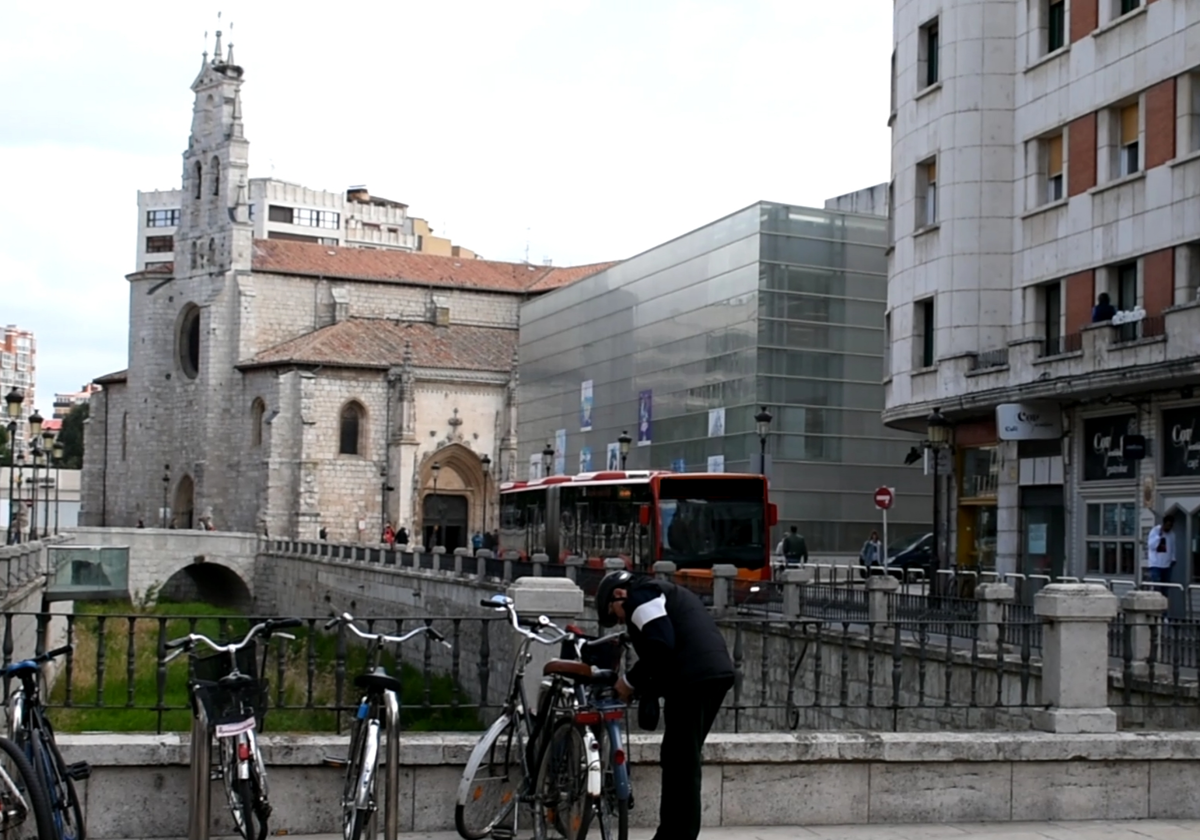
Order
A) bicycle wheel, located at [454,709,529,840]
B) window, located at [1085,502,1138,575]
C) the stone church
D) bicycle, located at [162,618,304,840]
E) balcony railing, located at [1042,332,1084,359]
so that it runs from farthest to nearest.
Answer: the stone church
balcony railing, located at [1042,332,1084,359]
window, located at [1085,502,1138,575]
bicycle wheel, located at [454,709,529,840]
bicycle, located at [162,618,304,840]

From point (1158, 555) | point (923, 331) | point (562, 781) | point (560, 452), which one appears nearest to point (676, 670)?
point (562, 781)

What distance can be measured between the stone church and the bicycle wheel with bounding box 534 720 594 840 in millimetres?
62165

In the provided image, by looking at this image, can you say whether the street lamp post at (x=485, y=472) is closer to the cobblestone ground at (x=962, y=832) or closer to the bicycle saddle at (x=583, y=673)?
the cobblestone ground at (x=962, y=832)

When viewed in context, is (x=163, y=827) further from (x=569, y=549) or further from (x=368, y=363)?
(x=368, y=363)

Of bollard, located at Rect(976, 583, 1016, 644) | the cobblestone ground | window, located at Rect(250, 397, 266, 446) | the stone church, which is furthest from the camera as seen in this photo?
window, located at Rect(250, 397, 266, 446)

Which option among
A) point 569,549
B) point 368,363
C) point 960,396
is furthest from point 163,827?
point 368,363

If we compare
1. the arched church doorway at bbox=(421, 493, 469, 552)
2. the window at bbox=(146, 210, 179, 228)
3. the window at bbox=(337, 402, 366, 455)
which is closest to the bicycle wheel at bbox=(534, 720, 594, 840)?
the window at bbox=(337, 402, 366, 455)

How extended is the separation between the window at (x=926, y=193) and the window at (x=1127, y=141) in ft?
17.0

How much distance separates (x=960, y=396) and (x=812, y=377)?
1502 centimetres

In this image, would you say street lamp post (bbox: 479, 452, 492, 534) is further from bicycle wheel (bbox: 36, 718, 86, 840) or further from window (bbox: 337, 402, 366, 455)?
bicycle wheel (bbox: 36, 718, 86, 840)

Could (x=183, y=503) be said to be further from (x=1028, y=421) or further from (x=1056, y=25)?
(x=1056, y=25)

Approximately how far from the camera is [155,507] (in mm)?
78625

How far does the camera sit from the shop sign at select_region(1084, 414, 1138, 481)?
26453mm

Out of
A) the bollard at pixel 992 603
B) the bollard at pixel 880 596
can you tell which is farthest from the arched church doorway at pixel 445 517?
the bollard at pixel 992 603
